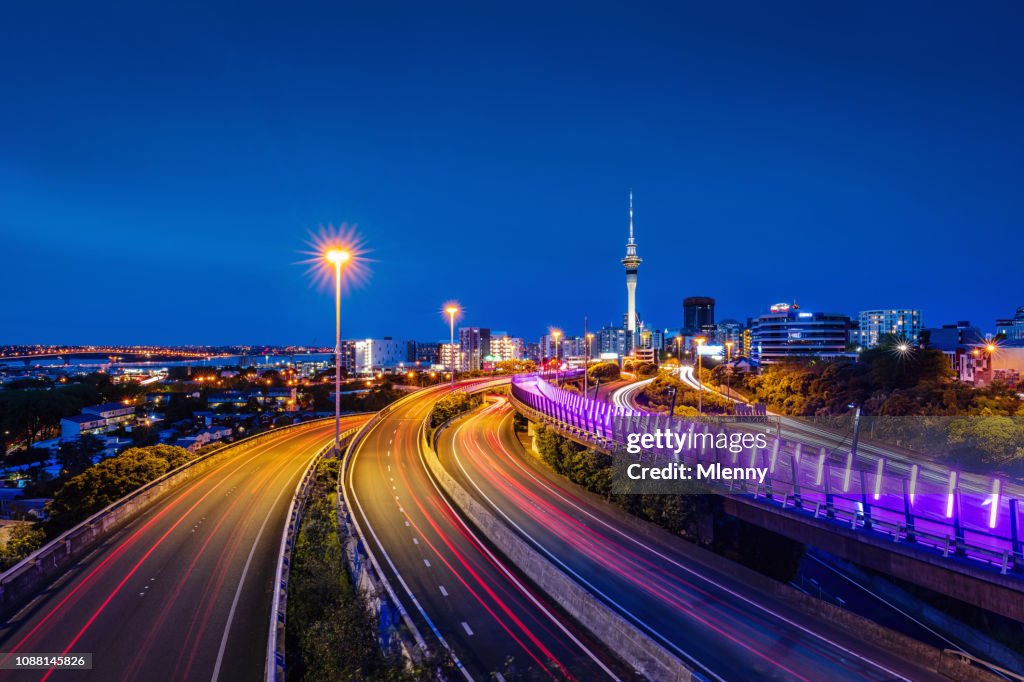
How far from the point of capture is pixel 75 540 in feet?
75.4

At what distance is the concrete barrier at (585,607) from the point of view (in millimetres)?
15688

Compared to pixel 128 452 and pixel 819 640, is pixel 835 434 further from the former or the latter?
pixel 128 452

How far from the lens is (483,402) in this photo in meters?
85.0

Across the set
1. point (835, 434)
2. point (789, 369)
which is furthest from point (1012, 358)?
point (835, 434)

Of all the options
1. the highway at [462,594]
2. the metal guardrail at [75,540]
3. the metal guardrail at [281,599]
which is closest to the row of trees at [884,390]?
the highway at [462,594]

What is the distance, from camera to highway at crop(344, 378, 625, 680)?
17.2 metres

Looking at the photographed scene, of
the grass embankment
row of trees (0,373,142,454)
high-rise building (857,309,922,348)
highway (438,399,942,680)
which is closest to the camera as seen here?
Answer: the grass embankment

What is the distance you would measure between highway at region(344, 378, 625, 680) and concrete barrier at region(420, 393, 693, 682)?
1.51 ft

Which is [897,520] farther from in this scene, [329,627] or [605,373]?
[605,373]

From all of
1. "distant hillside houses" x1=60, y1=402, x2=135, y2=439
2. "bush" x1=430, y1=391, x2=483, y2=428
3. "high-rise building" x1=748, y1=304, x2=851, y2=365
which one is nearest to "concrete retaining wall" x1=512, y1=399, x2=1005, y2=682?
"bush" x1=430, y1=391, x2=483, y2=428

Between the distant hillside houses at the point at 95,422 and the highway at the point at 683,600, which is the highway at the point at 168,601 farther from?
the distant hillside houses at the point at 95,422

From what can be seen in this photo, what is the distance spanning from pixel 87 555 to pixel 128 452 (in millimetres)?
18334

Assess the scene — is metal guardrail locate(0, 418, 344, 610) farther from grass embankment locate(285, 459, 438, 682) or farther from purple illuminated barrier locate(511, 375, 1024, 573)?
purple illuminated barrier locate(511, 375, 1024, 573)

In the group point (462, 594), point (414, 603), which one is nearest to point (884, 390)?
point (462, 594)
